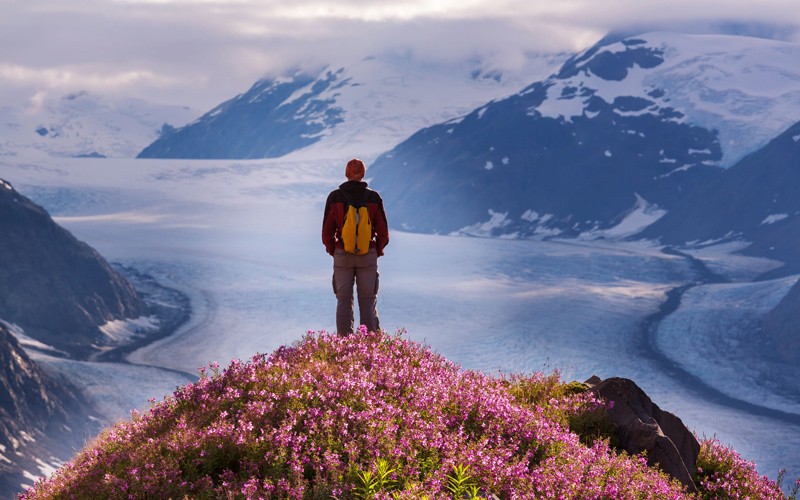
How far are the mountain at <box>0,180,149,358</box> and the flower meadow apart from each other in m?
149

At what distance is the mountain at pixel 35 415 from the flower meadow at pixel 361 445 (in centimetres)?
9475

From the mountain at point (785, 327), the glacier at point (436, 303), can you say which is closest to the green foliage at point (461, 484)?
the glacier at point (436, 303)

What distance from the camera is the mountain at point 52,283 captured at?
508 feet

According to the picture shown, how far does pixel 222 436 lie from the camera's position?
7695mm

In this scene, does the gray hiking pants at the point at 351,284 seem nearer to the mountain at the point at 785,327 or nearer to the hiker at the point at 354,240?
the hiker at the point at 354,240

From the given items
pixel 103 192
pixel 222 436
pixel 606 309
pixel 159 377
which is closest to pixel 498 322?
pixel 606 309

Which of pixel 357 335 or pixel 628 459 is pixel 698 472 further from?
pixel 357 335

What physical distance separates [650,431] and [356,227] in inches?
178

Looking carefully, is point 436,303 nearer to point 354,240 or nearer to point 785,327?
point 785,327

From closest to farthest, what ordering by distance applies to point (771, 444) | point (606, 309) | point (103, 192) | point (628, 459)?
point (628, 459) → point (771, 444) → point (606, 309) → point (103, 192)

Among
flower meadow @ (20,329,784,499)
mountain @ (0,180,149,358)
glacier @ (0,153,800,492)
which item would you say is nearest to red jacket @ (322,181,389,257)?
flower meadow @ (20,329,784,499)

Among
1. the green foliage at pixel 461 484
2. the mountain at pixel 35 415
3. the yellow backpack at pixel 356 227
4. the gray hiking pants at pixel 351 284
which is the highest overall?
the yellow backpack at pixel 356 227

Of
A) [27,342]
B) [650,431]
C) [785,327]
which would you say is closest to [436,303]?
[785,327]

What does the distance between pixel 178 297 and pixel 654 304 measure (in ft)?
258
